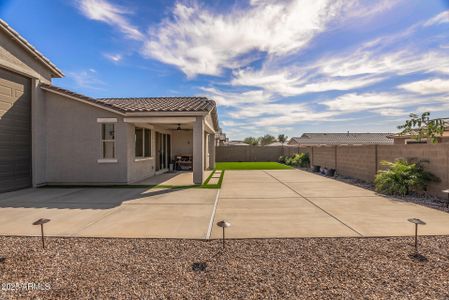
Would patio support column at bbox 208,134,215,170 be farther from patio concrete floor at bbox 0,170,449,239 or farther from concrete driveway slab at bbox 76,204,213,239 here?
concrete driveway slab at bbox 76,204,213,239

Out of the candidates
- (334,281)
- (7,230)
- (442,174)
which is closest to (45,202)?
(7,230)

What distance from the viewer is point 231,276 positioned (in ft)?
10.3

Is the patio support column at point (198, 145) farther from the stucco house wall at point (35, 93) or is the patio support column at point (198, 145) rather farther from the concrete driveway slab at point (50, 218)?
the stucco house wall at point (35, 93)

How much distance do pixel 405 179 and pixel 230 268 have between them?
825 cm

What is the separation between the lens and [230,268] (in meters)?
3.32

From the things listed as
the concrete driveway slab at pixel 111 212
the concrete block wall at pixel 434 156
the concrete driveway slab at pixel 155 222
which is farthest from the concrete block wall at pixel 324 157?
the concrete driveway slab at pixel 155 222

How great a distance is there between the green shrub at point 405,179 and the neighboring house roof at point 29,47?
14.9 meters

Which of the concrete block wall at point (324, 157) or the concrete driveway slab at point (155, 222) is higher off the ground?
the concrete block wall at point (324, 157)

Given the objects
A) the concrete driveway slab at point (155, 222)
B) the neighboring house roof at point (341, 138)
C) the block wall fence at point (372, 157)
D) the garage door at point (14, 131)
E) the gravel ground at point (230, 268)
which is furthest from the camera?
the neighboring house roof at point (341, 138)

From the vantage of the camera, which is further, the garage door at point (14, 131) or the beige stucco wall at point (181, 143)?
the beige stucco wall at point (181, 143)

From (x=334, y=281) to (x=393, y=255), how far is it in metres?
1.45

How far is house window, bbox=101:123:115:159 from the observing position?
34.9ft

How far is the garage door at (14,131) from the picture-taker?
8750 millimetres

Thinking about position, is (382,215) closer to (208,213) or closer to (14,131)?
(208,213)
